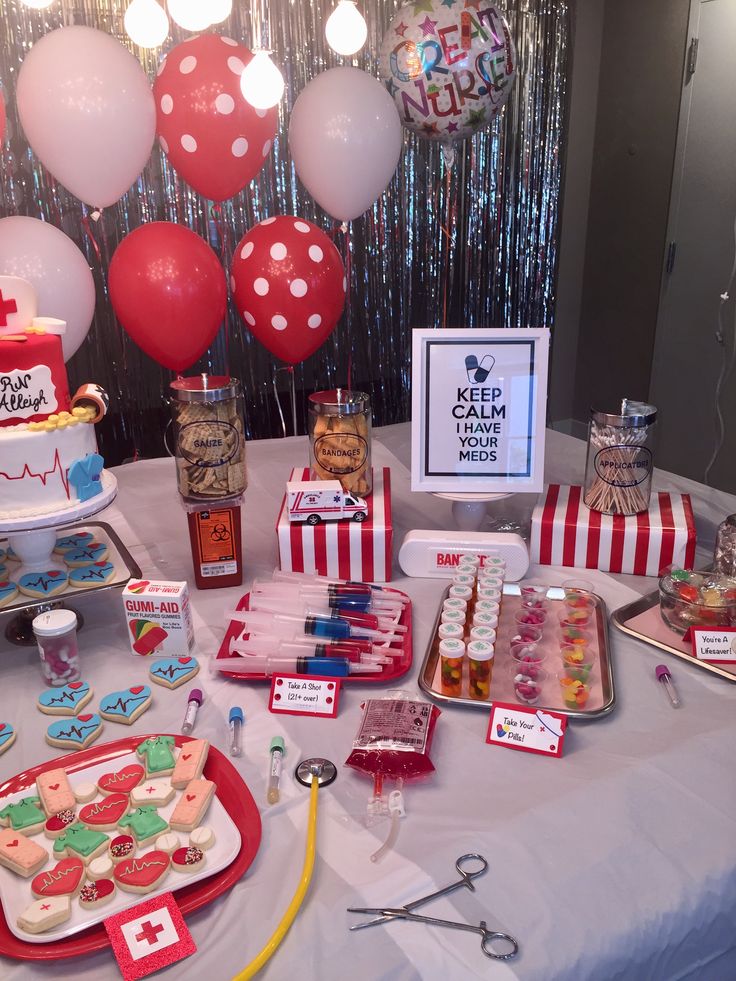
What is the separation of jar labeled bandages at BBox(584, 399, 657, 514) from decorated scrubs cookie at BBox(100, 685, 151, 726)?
0.98 metres

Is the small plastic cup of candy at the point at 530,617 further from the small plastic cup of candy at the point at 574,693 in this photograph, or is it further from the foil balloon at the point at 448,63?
the foil balloon at the point at 448,63

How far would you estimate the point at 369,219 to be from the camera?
12.5 feet

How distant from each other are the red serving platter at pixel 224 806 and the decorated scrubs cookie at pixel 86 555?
1.38ft

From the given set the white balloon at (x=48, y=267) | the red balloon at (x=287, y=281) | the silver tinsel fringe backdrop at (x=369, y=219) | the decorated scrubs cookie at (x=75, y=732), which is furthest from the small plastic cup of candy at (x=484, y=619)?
the silver tinsel fringe backdrop at (x=369, y=219)

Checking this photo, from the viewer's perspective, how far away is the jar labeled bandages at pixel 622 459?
154 cm

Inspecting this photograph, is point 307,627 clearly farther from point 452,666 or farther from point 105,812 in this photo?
point 105,812

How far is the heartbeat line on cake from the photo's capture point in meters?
1.24

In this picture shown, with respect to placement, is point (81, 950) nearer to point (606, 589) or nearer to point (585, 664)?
point (585, 664)

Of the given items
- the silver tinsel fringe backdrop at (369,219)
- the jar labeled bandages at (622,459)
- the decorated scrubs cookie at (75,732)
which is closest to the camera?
the decorated scrubs cookie at (75,732)

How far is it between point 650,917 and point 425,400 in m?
1.06

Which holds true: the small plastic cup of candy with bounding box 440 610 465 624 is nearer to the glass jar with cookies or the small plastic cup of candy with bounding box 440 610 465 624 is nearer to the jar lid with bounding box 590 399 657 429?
the glass jar with cookies

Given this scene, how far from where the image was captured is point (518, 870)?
856mm

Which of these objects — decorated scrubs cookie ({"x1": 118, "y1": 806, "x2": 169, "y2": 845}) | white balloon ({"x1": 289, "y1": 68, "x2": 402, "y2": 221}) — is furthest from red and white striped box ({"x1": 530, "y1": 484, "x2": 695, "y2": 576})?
white balloon ({"x1": 289, "y1": 68, "x2": 402, "y2": 221})

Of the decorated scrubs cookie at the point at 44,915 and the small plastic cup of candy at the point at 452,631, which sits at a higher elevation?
the small plastic cup of candy at the point at 452,631
